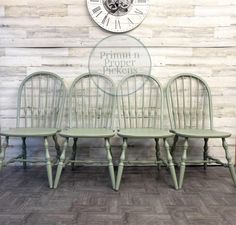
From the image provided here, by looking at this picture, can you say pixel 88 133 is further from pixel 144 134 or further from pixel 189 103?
pixel 189 103

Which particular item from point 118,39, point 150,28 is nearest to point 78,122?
point 118,39

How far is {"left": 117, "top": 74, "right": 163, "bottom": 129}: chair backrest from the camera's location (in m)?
2.57

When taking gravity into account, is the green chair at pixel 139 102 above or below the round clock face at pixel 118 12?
below

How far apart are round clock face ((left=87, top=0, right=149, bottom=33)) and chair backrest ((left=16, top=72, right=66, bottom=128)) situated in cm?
65

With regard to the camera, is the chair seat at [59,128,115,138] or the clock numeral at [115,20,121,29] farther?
the clock numeral at [115,20,121,29]

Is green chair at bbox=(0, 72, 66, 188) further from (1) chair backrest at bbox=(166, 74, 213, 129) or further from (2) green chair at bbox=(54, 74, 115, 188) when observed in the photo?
(1) chair backrest at bbox=(166, 74, 213, 129)

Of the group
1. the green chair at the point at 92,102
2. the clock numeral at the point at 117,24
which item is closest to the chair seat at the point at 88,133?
the green chair at the point at 92,102

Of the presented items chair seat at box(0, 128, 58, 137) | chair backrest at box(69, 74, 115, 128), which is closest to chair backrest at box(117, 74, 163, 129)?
chair backrest at box(69, 74, 115, 128)

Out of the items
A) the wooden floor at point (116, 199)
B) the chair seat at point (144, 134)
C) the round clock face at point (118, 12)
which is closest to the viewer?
the wooden floor at point (116, 199)

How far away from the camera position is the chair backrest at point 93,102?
2564mm

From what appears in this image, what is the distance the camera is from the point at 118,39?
2.55 m

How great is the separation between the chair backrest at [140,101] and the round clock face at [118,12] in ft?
1.58

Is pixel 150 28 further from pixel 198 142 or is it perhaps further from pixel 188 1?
pixel 198 142

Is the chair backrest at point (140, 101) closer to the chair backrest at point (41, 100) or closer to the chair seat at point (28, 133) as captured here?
the chair backrest at point (41, 100)
